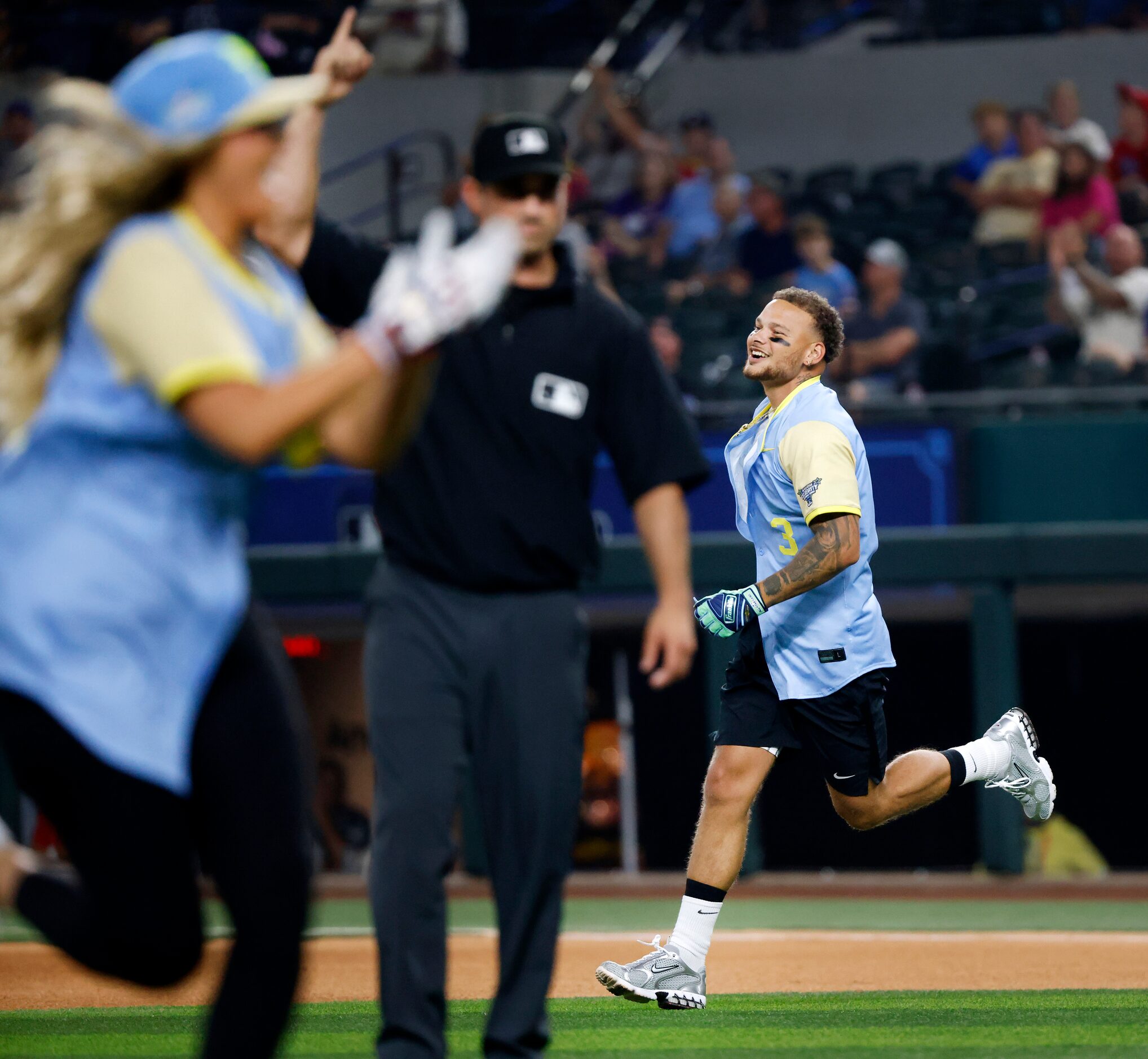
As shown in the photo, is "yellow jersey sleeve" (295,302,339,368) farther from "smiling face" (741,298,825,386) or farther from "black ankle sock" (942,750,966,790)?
"black ankle sock" (942,750,966,790)

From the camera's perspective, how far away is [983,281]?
13125 millimetres

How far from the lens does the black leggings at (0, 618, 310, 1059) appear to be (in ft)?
9.33

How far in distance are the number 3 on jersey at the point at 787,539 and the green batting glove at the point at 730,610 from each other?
1.01 ft

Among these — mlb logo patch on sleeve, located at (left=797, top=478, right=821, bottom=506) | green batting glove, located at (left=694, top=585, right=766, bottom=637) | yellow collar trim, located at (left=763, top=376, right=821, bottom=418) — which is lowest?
green batting glove, located at (left=694, top=585, right=766, bottom=637)

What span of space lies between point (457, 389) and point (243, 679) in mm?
1001

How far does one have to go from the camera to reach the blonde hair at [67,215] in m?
2.79

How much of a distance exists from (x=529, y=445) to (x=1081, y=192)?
10.4m

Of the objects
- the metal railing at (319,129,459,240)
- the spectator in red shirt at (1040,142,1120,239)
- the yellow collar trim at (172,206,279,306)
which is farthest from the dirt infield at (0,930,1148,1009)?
the metal railing at (319,129,459,240)

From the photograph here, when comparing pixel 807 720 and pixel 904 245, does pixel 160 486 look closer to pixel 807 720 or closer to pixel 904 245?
pixel 807 720

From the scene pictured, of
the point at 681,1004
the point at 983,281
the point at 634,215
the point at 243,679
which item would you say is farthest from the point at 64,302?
the point at 634,215

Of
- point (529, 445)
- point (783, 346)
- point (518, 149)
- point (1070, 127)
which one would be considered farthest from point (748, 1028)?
point (1070, 127)

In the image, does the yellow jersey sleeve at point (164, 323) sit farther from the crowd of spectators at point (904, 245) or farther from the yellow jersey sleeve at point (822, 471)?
the crowd of spectators at point (904, 245)

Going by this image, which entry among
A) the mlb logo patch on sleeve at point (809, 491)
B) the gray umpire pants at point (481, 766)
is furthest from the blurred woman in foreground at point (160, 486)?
the mlb logo patch on sleeve at point (809, 491)

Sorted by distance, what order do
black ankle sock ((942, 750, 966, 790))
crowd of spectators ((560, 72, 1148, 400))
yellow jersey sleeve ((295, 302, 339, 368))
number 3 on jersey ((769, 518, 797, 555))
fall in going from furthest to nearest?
crowd of spectators ((560, 72, 1148, 400)) < black ankle sock ((942, 750, 966, 790)) < number 3 on jersey ((769, 518, 797, 555)) < yellow jersey sleeve ((295, 302, 339, 368))
